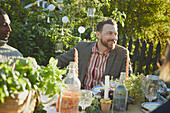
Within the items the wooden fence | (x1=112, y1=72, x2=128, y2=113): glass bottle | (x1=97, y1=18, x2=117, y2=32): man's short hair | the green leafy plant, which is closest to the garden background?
the wooden fence

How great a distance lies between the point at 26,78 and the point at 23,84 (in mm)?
51

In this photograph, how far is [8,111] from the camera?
1.08m

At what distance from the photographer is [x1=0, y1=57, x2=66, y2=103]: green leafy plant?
1.05m

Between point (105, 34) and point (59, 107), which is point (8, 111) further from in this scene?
point (105, 34)

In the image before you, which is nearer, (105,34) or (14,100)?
(14,100)

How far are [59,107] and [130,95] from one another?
663 mm

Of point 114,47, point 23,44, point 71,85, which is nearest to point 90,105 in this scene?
point 71,85

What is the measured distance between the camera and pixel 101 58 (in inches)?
115

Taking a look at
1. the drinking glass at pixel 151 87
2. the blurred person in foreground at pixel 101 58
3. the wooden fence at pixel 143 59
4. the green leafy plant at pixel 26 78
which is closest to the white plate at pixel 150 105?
the drinking glass at pixel 151 87

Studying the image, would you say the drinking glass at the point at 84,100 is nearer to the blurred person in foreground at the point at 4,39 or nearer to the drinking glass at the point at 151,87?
the drinking glass at the point at 151,87

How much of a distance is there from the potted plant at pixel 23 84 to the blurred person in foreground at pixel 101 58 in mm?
1545

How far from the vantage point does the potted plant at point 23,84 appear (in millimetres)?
1057

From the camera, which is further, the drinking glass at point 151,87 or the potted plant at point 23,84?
the drinking glass at point 151,87

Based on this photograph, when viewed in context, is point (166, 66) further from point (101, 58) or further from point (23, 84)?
point (101, 58)
